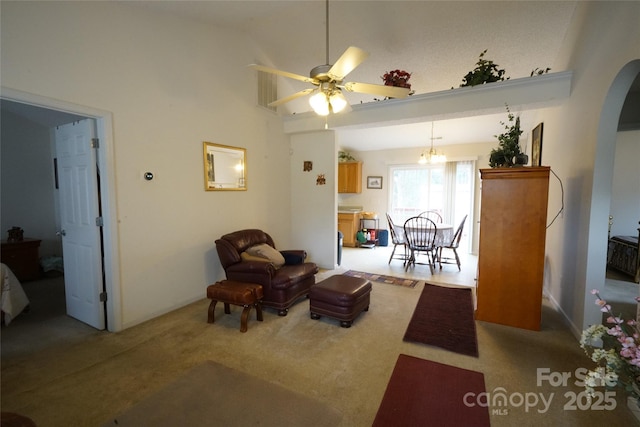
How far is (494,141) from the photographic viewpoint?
6227mm

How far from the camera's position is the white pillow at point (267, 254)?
11.5 ft

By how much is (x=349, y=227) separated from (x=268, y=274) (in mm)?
4376

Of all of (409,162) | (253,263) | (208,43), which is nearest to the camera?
(253,263)

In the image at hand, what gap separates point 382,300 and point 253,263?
175 cm

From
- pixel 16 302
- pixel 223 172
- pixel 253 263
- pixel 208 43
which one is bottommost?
pixel 16 302

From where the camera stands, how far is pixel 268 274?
3.12 meters

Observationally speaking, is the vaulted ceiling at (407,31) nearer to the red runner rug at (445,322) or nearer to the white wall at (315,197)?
the white wall at (315,197)

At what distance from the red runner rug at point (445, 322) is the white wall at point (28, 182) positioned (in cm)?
624

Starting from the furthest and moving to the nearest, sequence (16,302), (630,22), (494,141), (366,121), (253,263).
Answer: (494,141) → (366,121) → (253,263) → (16,302) → (630,22)

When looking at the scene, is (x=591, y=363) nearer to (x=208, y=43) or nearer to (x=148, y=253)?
(x=148, y=253)

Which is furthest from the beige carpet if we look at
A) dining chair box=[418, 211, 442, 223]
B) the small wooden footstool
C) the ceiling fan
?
dining chair box=[418, 211, 442, 223]

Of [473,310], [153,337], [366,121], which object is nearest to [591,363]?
[473,310]

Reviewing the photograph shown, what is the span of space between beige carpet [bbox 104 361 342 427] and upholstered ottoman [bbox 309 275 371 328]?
3.46 feet

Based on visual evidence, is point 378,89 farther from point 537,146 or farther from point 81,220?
point 537,146
